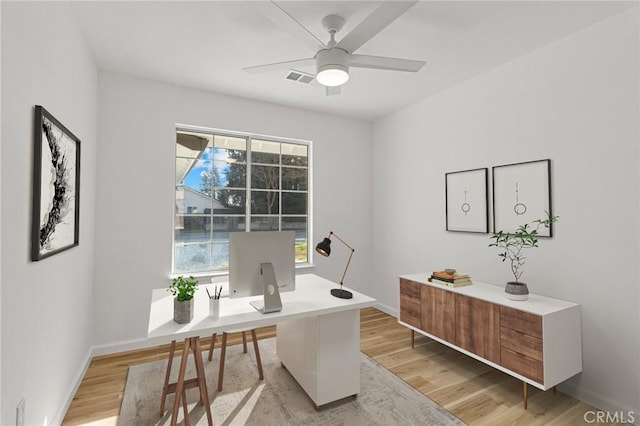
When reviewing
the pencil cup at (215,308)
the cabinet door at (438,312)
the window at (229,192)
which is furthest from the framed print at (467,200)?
the pencil cup at (215,308)

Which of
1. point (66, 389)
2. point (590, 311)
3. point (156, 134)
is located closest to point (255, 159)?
point (156, 134)

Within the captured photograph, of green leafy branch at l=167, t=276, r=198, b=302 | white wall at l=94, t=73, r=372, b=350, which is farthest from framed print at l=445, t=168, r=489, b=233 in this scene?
green leafy branch at l=167, t=276, r=198, b=302

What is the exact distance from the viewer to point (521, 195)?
106 inches

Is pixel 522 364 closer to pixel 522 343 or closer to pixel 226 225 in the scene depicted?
pixel 522 343

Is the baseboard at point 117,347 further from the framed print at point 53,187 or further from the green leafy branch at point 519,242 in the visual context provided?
the green leafy branch at point 519,242

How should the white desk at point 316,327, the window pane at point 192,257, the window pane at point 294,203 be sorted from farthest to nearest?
the window pane at point 294,203
the window pane at point 192,257
the white desk at point 316,327

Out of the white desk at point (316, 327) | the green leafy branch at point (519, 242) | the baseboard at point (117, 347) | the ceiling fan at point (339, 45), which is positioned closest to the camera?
the ceiling fan at point (339, 45)

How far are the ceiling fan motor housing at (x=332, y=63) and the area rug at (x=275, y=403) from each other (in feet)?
7.45

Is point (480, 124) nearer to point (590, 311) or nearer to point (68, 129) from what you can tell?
point (590, 311)

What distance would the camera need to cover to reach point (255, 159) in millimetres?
3916

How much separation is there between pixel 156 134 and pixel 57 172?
1514mm

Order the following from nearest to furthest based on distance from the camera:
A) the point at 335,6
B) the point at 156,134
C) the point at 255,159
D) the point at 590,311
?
the point at 335,6
the point at 590,311
the point at 156,134
the point at 255,159

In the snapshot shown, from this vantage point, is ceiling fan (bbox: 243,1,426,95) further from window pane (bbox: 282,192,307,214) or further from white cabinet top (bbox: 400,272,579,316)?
window pane (bbox: 282,192,307,214)

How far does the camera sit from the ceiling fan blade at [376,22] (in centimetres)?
157
